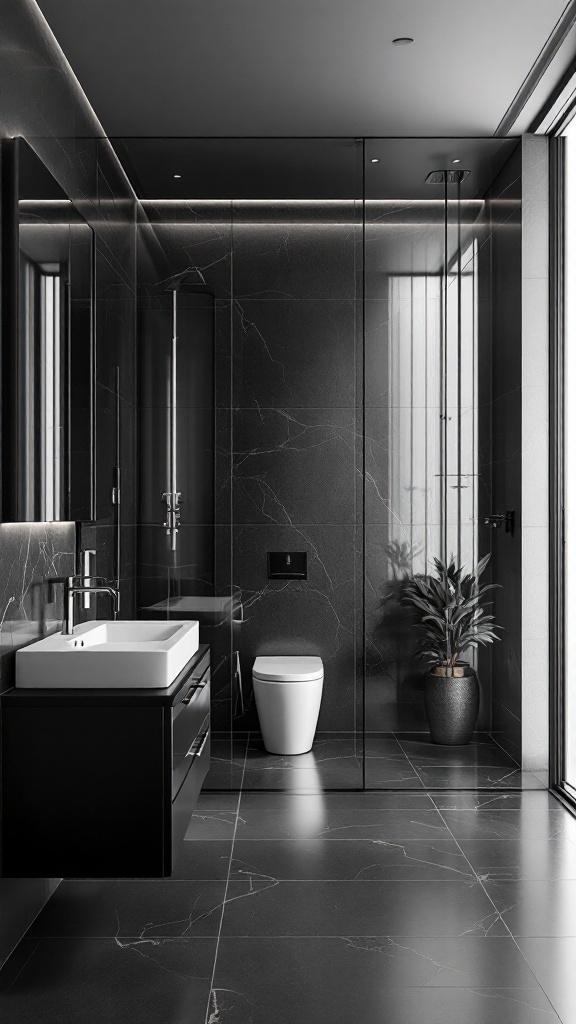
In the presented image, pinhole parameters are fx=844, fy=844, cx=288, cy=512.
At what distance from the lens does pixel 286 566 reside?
4223mm

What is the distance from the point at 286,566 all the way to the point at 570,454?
1449 mm

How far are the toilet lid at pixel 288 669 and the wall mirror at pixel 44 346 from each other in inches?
49.0

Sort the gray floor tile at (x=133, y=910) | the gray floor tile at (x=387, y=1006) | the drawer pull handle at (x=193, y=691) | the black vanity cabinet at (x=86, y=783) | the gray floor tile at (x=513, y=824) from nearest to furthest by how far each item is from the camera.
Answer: the gray floor tile at (x=387, y=1006) → the black vanity cabinet at (x=86, y=783) → the gray floor tile at (x=133, y=910) → the drawer pull handle at (x=193, y=691) → the gray floor tile at (x=513, y=824)

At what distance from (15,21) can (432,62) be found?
5.14 ft

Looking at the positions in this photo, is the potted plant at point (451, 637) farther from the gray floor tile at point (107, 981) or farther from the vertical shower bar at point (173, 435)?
the gray floor tile at point (107, 981)

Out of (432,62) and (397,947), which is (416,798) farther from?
(432,62)

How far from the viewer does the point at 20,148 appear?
2.44m

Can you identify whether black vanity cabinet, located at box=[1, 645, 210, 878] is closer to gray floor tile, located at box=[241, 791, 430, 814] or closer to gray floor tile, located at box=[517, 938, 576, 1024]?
gray floor tile, located at box=[517, 938, 576, 1024]

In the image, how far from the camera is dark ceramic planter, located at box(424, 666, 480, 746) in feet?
13.0

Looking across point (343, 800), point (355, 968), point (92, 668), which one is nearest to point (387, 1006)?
point (355, 968)

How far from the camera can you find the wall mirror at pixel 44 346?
2.40m

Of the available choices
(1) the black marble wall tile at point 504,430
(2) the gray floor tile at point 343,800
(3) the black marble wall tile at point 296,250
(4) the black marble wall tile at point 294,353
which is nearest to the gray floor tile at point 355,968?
(2) the gray floor tile at point 343,800

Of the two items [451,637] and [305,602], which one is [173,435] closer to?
[305,602]

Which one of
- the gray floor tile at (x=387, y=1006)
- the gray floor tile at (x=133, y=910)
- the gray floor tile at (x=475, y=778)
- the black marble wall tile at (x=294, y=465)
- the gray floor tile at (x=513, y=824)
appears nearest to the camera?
the gray floor tile at (x=387, y=1006)
